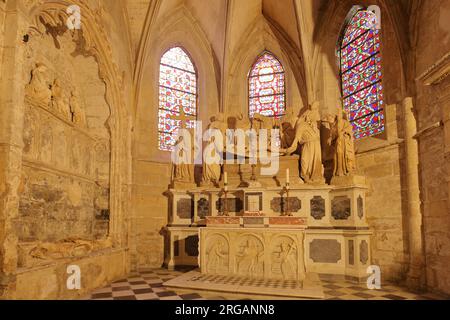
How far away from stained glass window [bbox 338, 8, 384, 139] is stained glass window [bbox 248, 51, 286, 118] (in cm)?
216

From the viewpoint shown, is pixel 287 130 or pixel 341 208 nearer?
pixel 341 208

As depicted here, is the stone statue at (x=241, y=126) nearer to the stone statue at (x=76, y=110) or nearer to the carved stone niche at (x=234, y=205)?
the carved stone niche at (x=234, y=205)

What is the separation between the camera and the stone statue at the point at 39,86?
6.31 m

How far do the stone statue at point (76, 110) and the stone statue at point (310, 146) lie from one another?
17.0 feet

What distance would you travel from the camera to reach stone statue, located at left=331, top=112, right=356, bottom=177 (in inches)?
328

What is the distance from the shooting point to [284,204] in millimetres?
8695

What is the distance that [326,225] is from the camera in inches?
328

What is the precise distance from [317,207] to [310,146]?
1.55m

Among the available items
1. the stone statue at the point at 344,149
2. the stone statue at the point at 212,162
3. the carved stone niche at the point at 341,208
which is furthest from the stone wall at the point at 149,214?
the stone statue at the point at 344,149

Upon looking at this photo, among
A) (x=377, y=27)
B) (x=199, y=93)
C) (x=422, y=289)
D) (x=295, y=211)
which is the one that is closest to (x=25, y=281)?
(x=295, y=211)

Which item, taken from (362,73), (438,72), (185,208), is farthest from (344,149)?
(185,208)

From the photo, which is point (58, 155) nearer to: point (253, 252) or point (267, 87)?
point (253, 252)

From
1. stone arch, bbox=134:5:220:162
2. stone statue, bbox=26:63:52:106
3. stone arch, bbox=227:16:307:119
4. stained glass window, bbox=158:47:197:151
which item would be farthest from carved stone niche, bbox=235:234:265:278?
stone arch, bbox=227:16:307:119

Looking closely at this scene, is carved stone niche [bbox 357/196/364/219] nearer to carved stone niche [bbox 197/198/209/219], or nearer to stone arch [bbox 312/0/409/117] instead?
stone arch [bbox 312/0/409/117]
